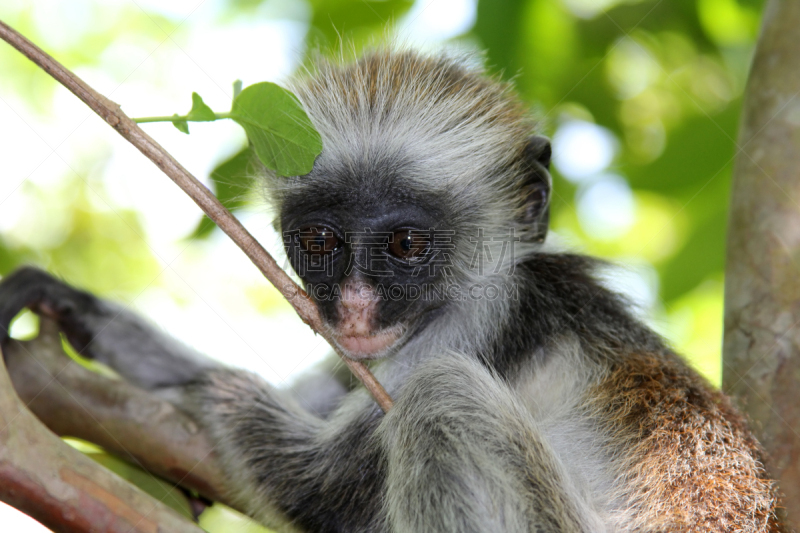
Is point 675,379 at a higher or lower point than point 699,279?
lower

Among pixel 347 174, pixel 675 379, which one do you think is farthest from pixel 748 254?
pixel 347 174

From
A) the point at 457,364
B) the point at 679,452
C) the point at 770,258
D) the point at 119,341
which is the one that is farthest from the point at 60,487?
the point at 770,258

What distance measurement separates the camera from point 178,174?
247cm

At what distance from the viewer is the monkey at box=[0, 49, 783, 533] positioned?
2986 millimetres

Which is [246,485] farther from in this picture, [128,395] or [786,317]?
[786,317]

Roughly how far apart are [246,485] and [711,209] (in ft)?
12.4

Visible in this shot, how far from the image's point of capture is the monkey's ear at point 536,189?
12.0ft

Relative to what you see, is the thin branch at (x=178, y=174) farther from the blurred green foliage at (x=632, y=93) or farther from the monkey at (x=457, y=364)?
the blurred green foliage at (x=632, y=93)

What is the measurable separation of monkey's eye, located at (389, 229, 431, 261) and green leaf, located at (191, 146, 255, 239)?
4.19 feet

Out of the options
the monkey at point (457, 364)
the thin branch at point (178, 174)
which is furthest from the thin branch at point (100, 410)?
the thin branch at point (178, 174)

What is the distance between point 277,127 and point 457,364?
1.40m

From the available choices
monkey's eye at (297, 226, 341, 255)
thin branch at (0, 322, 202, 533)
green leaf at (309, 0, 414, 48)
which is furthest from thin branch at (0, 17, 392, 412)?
green leaf at (309, 0, 414, 48)

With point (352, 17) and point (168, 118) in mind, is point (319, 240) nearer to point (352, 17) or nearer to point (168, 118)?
point (168, 118)

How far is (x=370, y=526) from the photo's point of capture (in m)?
3.46
